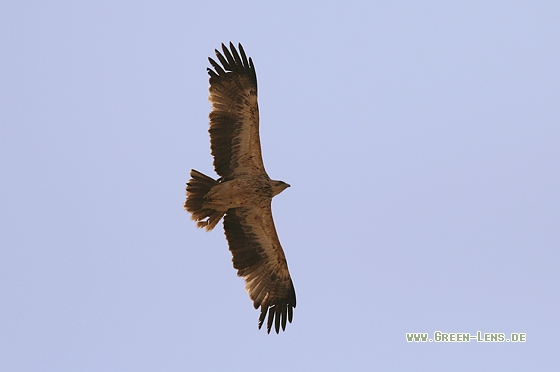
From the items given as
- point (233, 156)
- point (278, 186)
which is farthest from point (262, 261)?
point (233, 156)

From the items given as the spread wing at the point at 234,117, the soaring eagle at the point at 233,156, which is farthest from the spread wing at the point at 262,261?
the spread wing at the point at 234,117

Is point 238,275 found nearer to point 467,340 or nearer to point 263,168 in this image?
point 263,168

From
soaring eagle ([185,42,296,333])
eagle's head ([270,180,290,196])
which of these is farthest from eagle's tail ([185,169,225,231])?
eagle's head ([270,180,290,196])

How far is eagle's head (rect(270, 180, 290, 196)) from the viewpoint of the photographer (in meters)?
13.8

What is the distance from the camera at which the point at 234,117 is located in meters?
13.7

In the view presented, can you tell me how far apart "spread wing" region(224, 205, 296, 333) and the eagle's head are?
0.46 m

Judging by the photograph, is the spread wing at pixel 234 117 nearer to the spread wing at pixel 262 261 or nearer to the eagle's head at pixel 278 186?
the eagle's head at pixel 278 186

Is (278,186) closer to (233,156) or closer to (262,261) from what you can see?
(233,156)

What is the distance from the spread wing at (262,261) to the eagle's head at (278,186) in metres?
0.46

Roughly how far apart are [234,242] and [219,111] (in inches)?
95.9

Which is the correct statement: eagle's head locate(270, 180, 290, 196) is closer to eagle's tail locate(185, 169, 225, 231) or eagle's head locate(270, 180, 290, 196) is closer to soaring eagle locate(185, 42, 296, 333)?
soaring eagle locate(185, 42, 296, 333)

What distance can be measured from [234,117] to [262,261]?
109 inches

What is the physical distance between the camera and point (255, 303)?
47.6 ft

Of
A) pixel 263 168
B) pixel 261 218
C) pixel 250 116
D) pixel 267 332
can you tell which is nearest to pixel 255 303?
pixel 267 332
